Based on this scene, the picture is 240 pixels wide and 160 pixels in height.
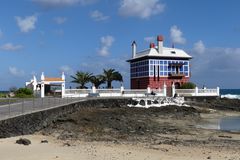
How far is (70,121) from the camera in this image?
27.7m

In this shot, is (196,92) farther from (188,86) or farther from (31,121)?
(31,121)

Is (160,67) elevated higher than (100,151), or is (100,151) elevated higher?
(160,67)

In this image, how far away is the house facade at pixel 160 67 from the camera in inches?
2761

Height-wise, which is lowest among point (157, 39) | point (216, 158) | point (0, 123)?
point (216, 158)

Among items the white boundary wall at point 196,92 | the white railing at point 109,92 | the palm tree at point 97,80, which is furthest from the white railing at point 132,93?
the palm tree at point 97,80

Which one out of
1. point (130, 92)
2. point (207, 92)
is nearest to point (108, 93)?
point (130, 92)

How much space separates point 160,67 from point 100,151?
183ft

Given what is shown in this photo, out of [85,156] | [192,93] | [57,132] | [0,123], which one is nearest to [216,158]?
[85,156]

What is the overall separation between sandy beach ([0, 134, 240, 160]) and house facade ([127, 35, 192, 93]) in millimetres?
51730

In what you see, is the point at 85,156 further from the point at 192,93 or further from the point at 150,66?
the point at 150,66

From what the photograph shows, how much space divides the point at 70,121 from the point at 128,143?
9865 mm

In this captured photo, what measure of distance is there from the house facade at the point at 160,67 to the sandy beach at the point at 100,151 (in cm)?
5173

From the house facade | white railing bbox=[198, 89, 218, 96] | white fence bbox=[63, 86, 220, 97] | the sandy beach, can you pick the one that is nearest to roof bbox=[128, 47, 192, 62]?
the house facade

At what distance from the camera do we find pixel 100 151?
15.7 metres
